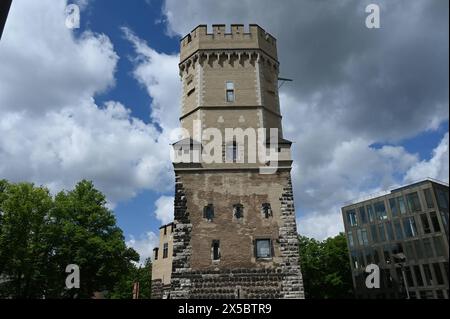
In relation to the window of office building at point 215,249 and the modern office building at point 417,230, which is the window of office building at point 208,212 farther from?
the modern office building at point 417,230

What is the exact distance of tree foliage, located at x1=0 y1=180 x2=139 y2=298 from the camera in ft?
77.4

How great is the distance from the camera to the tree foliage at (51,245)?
2358 centimetres

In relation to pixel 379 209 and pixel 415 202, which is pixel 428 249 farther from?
pixel 379 209

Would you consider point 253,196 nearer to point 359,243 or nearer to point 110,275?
point 359,243

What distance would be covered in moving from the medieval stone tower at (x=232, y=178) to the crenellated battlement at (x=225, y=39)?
0.07 metres

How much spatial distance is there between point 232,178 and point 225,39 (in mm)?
9679

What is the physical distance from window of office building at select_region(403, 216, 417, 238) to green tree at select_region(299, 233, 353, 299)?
3313cm

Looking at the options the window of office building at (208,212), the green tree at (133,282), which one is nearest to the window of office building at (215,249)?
the window of office building at (208,212)

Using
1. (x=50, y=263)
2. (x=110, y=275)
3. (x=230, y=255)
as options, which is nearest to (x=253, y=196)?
(x=230, y=255)

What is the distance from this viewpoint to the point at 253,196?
64.9ft

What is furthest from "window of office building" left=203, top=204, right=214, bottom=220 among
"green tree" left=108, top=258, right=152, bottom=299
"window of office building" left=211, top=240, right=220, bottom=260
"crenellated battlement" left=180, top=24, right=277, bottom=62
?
"green tree" left=108, top=258, right=152, bottom=299

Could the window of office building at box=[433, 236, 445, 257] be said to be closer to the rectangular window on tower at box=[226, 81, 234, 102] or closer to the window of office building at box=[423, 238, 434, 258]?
the window of office building at box=[423, 238, 434, 258]

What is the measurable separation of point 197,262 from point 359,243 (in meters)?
14.1

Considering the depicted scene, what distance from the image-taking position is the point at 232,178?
20141 mm
